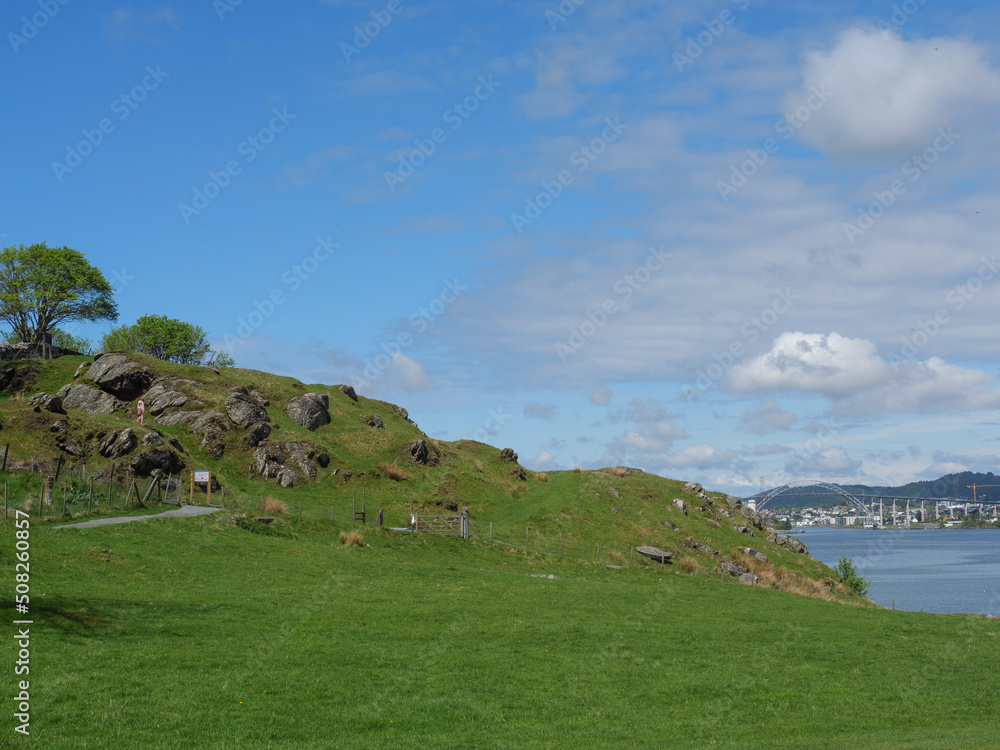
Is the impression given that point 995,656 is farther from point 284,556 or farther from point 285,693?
point 284,556

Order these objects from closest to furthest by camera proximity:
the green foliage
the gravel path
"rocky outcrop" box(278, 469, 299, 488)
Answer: the gravel path → "rocky outcrop" box(278, 469, 299, 488) → the green foliage

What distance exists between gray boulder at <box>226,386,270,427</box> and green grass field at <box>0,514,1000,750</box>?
125 ft

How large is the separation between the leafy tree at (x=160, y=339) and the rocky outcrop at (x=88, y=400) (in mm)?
63985

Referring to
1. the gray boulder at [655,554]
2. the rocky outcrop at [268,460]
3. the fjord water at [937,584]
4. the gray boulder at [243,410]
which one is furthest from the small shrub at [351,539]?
the fjord water at [937,584]

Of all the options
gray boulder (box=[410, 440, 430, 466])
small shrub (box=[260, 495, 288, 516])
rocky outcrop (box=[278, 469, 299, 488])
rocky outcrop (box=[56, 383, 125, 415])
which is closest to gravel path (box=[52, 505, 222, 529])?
small shrub (box=[260, 495, 288, 516])

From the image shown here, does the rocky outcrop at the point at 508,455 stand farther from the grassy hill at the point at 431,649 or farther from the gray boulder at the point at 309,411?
the grassy hill at the point at 431,649

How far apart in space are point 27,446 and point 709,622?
58003 millimetres

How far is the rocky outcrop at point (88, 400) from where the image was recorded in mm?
84875

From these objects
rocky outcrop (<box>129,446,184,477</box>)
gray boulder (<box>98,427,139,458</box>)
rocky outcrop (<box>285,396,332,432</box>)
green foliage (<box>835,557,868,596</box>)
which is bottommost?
green foliage (<box>835,557,868,596</box>)

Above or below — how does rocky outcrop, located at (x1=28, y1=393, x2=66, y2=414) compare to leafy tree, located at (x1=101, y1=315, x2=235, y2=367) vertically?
below

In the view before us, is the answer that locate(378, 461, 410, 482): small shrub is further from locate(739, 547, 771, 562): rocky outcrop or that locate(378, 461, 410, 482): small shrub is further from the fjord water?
the fjord water

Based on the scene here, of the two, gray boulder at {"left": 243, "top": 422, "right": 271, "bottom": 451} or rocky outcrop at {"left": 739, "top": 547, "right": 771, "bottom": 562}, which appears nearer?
gray boulder at {"left": 243, "top": 422, "right": 271, "bottom": 451}

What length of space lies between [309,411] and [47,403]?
1120 inches

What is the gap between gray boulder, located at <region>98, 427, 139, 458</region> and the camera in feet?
226
